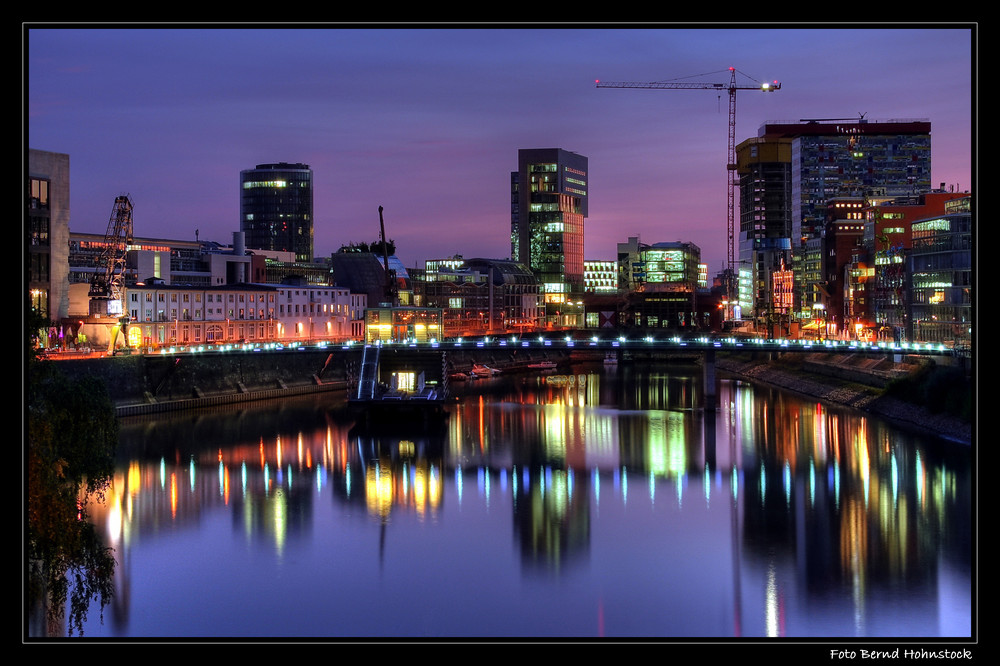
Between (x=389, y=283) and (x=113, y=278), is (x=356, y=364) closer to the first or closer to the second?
(x=113, y=278)

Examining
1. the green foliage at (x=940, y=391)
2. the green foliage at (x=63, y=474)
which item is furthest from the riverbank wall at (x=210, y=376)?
the green foliage at (x=63, y=474)

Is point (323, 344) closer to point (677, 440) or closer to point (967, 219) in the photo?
point (677, 440)

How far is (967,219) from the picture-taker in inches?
3248

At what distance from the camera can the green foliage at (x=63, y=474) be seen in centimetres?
2084

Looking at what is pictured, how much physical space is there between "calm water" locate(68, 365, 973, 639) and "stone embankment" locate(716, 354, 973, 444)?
209 cm

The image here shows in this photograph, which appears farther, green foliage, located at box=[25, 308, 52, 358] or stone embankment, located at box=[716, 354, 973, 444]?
stone embankment, located at box=[716, 354, 973, 444]

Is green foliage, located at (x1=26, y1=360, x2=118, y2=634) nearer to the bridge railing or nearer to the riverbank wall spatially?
the riverbank wall

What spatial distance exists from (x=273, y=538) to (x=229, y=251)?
365 feet

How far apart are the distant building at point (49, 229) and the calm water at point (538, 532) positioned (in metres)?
22.8

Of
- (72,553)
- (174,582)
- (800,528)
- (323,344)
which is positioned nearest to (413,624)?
(174,582)

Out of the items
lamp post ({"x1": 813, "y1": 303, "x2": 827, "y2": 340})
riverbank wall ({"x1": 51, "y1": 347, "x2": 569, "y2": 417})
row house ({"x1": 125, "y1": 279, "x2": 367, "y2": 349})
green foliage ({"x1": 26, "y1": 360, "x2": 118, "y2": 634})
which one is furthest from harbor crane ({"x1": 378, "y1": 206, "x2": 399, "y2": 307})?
green foliage ({"x1": 26, "y1": 360, "x2": 118, "y2": 634})

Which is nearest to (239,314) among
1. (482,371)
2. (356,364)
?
(356,364)

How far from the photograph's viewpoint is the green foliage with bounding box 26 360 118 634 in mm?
20844

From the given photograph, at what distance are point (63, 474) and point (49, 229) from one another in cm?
6112
